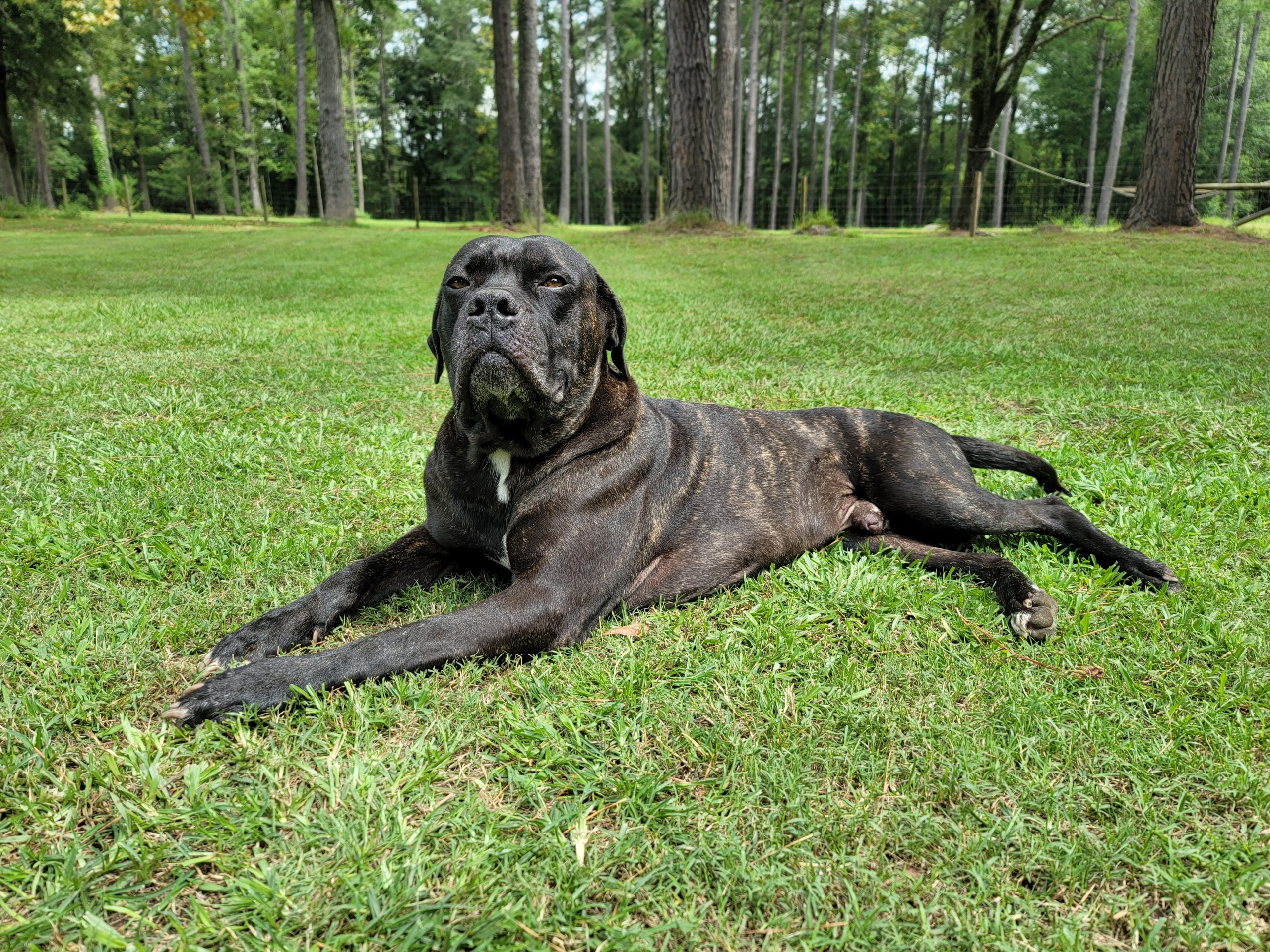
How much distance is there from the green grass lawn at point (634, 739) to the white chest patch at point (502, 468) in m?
0.45

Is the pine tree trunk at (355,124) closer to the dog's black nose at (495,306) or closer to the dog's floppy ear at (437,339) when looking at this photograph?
the dog's floppy ear at (437,339)

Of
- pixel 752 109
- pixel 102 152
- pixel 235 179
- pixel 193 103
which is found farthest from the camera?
pixel 235 179

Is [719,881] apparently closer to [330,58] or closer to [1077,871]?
[1077,871]

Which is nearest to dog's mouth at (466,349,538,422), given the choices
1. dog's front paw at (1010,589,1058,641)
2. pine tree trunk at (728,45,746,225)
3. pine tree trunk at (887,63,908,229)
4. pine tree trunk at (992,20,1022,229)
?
dog's front paw at (1010,589,1058,641)

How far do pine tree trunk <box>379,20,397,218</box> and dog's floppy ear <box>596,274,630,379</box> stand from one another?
6201 cm

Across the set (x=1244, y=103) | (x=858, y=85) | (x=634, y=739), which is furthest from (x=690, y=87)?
(x=1244, y=103)

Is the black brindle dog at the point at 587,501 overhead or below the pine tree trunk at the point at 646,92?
below

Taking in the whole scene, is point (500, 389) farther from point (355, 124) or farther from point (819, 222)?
point (355, 124)

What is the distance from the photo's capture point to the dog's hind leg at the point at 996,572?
299 cm

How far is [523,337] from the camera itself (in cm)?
298

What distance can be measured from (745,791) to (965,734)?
72 cm

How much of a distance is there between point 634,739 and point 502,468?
1294 mm

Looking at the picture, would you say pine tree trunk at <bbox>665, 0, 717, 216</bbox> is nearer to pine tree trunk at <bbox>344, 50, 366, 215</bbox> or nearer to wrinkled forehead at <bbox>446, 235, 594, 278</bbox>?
wrinkled forehead at <bbox>446, 235, 594, 278</bbox>

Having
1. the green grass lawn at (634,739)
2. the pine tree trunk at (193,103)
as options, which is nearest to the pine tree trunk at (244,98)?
the pine tree trunk at (193,103)
